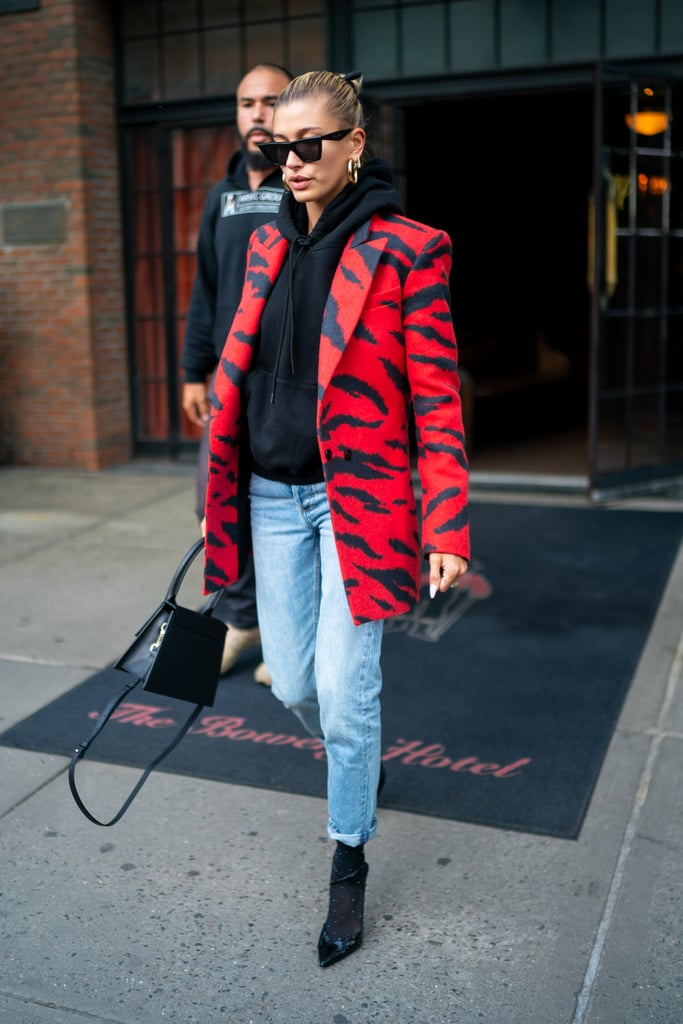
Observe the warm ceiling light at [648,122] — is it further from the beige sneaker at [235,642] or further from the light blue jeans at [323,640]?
the light blue jeans at [323,640]

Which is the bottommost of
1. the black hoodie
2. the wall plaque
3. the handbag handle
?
the handbag handle

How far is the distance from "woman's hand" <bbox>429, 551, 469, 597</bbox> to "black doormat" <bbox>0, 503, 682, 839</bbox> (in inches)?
39.6

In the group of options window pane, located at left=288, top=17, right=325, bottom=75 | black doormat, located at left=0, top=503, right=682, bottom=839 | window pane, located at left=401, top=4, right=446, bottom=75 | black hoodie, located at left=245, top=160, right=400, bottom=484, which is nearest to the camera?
black hoodie, located at left=245, top=160, right=400, bottom=484

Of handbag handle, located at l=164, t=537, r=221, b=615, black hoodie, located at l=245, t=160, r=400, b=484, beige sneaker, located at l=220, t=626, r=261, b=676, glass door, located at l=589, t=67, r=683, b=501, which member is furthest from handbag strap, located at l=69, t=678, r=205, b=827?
glass door, located at l=589, t=67, r=683, b=501

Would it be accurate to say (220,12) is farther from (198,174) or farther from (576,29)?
(576,29)

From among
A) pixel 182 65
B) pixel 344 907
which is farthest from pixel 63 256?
pixel 344 907

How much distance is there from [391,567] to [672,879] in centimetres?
111

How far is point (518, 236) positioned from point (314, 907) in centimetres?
1163

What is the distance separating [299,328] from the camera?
247 cm

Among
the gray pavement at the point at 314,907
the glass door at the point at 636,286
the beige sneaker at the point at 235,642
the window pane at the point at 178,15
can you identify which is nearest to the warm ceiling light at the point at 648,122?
the glass door at the point at 636,286

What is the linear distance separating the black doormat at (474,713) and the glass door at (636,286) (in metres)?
1.84

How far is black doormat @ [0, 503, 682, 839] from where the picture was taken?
330 cm

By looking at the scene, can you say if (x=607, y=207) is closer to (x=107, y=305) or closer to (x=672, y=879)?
(x=107, y=305)

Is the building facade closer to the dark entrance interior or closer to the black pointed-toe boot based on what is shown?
the dark entrance interior
